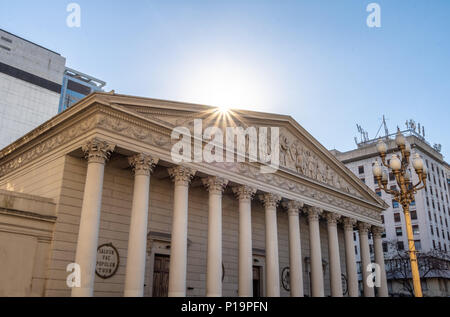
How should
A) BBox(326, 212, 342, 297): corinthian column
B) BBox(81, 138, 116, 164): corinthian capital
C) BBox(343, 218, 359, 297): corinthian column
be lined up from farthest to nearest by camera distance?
BBox(343, 218, 359, 297): corinthian column, BBox(326, 212, 342, 297): corinthian column, BBox(81, 138, 116, 164): corinthian capital

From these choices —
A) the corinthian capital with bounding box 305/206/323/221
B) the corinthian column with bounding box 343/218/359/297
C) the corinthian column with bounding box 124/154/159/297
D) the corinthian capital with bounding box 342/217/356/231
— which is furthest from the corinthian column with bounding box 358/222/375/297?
the corinthian column with bounding box 124/154/159/297

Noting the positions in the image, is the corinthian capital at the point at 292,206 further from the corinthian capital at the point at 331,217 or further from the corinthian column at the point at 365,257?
the corinthian column at the point at 365,257

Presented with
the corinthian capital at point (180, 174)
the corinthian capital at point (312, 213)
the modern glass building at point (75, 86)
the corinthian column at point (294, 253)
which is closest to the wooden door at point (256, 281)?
the corinthian column at point (294, 253)

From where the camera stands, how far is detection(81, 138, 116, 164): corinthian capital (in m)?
15.2

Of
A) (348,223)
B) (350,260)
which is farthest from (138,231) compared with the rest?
(348,223)

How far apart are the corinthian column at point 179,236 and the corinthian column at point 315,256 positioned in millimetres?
9319

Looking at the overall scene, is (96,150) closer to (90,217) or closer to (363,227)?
(90,217)

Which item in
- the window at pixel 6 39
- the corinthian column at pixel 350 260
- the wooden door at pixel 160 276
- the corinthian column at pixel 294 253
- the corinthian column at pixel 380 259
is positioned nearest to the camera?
the wooden door at pixel 160 276

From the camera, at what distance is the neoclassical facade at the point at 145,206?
15039 mm

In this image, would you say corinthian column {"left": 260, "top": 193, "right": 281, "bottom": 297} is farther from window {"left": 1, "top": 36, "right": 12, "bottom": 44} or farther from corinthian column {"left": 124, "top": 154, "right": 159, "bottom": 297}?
window {"left": 1, "top": 36, "right": 12, "bottom": 44}

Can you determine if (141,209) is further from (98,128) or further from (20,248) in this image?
(20,248)

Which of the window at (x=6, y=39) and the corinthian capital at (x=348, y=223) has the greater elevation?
the window at (x=6, y=39)

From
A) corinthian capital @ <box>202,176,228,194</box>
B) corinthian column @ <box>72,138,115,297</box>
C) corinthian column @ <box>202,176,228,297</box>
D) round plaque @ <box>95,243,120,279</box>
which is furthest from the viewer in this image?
corinthian capital @ <box>202,176,228,194</box>

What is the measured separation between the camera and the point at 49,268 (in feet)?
49.2
